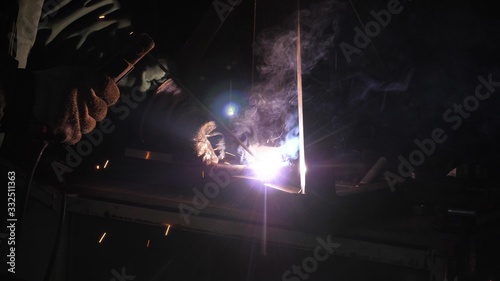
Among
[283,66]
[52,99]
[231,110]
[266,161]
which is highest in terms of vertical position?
[283,66]

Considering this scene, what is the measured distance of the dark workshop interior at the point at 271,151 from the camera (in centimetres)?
133

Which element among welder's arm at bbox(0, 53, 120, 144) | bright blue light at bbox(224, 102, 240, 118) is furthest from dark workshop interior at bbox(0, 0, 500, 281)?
welder's arm at bbox(0, 53, 120, 144)

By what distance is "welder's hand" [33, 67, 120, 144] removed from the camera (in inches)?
58.8

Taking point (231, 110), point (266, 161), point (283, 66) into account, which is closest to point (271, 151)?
point (266, 161)

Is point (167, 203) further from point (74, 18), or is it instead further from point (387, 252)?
point (74, 18)

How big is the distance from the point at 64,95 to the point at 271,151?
1.19 m

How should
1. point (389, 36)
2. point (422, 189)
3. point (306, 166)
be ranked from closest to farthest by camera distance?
point (306, 166) → point (422, 189) → point (389, 36)

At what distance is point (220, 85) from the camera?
124 inches

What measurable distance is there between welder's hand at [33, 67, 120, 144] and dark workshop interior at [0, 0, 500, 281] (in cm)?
19

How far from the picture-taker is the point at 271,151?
7.32ft

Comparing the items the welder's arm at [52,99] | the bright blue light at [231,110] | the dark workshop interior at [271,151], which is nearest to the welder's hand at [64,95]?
the welder's arm at [52,99]

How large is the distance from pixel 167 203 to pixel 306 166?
2.12 feet

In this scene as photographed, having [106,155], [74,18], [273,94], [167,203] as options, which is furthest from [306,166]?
[273,94]

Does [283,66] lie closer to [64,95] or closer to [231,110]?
[231,110]
